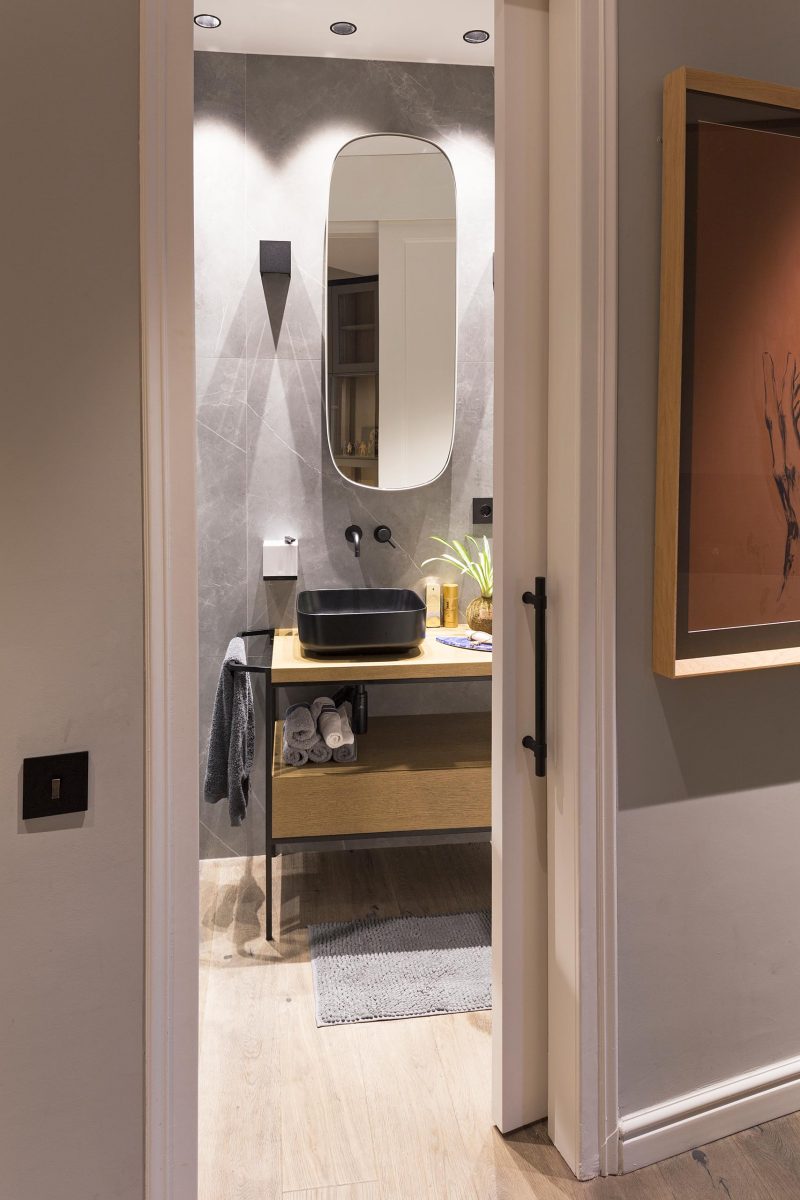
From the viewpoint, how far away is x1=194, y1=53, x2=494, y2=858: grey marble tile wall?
9.53 feet

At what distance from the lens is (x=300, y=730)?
2623mm

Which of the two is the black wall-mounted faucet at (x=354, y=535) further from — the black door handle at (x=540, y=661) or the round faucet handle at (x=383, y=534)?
the black door handle at (x=540, y=661)

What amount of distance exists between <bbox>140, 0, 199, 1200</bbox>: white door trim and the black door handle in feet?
2.30

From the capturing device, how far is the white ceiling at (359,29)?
102 inches

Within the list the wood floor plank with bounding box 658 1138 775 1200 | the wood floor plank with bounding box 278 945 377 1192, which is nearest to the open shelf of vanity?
the wood floor plank with bounding box 278 945 377 1192

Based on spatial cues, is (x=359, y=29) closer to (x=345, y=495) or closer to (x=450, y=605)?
(x=345, y=495)

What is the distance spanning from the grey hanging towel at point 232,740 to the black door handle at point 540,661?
113cm

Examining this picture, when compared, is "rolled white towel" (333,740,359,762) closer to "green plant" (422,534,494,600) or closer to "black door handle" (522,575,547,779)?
"green plant" (422,534,494,600)

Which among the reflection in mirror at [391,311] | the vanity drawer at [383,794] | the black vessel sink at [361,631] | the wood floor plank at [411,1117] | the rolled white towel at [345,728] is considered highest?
the reflection in mirror at [391,311]

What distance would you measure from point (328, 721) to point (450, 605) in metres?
0.71

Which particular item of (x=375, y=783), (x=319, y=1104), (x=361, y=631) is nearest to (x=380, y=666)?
(x=361, y=631)

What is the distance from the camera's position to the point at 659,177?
160 centimetres

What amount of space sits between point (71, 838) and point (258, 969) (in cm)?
138

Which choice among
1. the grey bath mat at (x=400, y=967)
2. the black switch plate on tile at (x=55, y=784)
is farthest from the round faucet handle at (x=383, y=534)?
the black switch plate on tile at (x=55, y=784)
